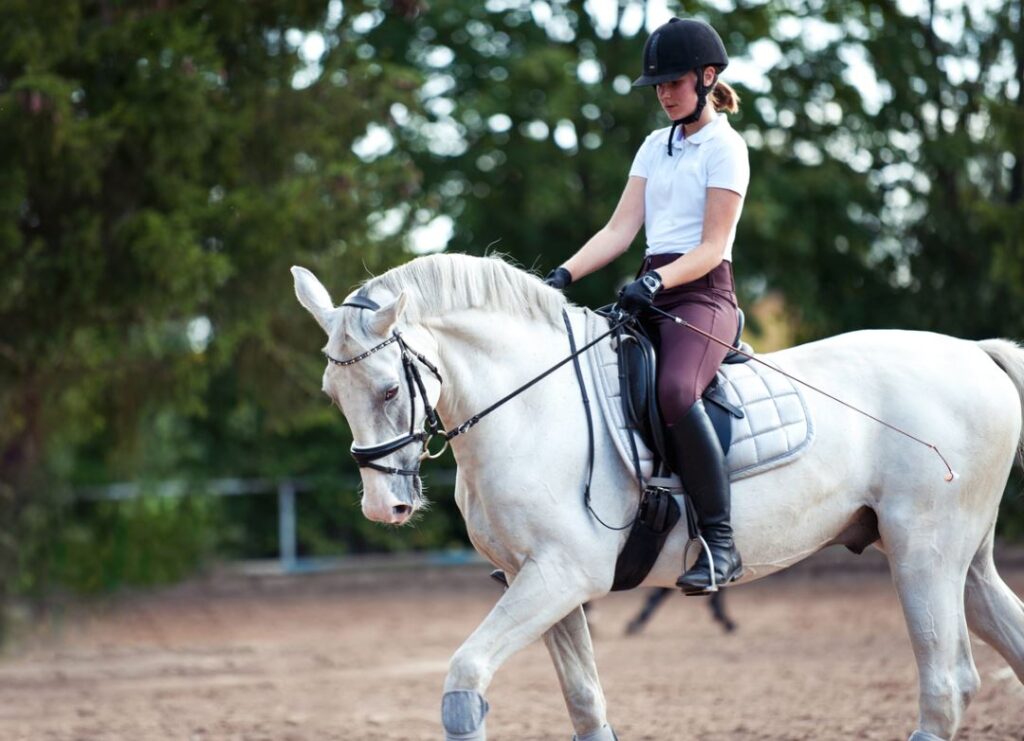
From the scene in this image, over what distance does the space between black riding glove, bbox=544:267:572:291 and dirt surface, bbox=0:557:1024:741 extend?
2.96 metres

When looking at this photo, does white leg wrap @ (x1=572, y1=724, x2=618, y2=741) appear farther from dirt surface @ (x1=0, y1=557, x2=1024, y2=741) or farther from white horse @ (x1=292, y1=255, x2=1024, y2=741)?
dirt surface @ (x1=0, y1=557, x2=1024, y2=741)

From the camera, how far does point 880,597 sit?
16.1 meters

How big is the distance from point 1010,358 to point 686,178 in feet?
5.49

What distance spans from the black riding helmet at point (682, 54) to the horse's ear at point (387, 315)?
1.30 meters

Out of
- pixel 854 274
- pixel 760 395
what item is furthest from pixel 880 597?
pixel 760 395

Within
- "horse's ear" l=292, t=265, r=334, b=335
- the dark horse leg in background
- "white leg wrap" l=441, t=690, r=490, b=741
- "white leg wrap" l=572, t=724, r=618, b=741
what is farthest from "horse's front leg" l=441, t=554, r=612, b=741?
the dark horse leg in background

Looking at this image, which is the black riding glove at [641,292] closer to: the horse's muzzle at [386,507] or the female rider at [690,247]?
the female rider at [690,247]

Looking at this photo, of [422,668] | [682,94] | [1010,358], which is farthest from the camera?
[422,668]

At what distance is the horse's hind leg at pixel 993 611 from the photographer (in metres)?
5.33

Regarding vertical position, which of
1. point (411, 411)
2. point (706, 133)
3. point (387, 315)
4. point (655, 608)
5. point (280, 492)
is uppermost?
point (706, 133)

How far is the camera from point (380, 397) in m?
4.45

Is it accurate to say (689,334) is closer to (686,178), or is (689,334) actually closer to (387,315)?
(686,178)

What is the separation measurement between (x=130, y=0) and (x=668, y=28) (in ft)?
25.5

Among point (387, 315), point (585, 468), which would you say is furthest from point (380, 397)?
point (585, 468)
